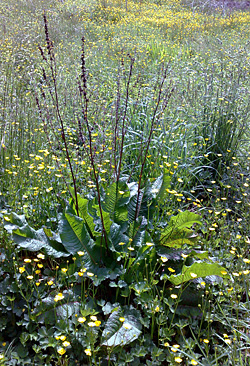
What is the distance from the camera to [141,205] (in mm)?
2729

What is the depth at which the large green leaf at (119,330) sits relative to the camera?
5.89 ft

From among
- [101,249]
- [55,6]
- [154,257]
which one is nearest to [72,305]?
[101,249]

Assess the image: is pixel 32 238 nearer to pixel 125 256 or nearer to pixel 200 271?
pixel 125 256

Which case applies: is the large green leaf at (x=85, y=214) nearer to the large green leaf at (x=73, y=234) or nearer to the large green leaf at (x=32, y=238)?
the large green leaf at (x=73, y=234)

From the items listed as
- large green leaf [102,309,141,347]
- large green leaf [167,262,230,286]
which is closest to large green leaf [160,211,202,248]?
large green leaf [167,262,230,286]

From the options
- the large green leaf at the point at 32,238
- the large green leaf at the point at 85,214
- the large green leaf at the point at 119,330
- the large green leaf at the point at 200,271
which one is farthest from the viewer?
the large green leaf at the point at 85,214

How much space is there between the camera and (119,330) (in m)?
1.88

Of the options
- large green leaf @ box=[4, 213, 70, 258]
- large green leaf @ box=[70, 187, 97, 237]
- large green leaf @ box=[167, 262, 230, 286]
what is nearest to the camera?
large green leaf @ box=[167, 262, 230, 286]

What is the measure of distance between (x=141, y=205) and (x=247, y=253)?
36.1 inches

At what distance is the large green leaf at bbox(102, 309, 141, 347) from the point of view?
180 centimetres

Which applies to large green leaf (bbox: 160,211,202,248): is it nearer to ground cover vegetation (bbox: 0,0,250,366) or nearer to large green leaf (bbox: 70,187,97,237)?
ground cover vegetation (bbox: 0,0,250,366)

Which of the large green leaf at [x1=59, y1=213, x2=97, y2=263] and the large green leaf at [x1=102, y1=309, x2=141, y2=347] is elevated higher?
the large green leaf at [x1=59, y1=213, x2=97, y2=263]

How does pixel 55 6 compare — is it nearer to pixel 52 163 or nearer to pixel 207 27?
pixel 207 27

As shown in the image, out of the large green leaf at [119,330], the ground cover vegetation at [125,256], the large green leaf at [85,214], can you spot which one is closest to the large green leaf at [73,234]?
the ground cover vegetation at [125,256]
